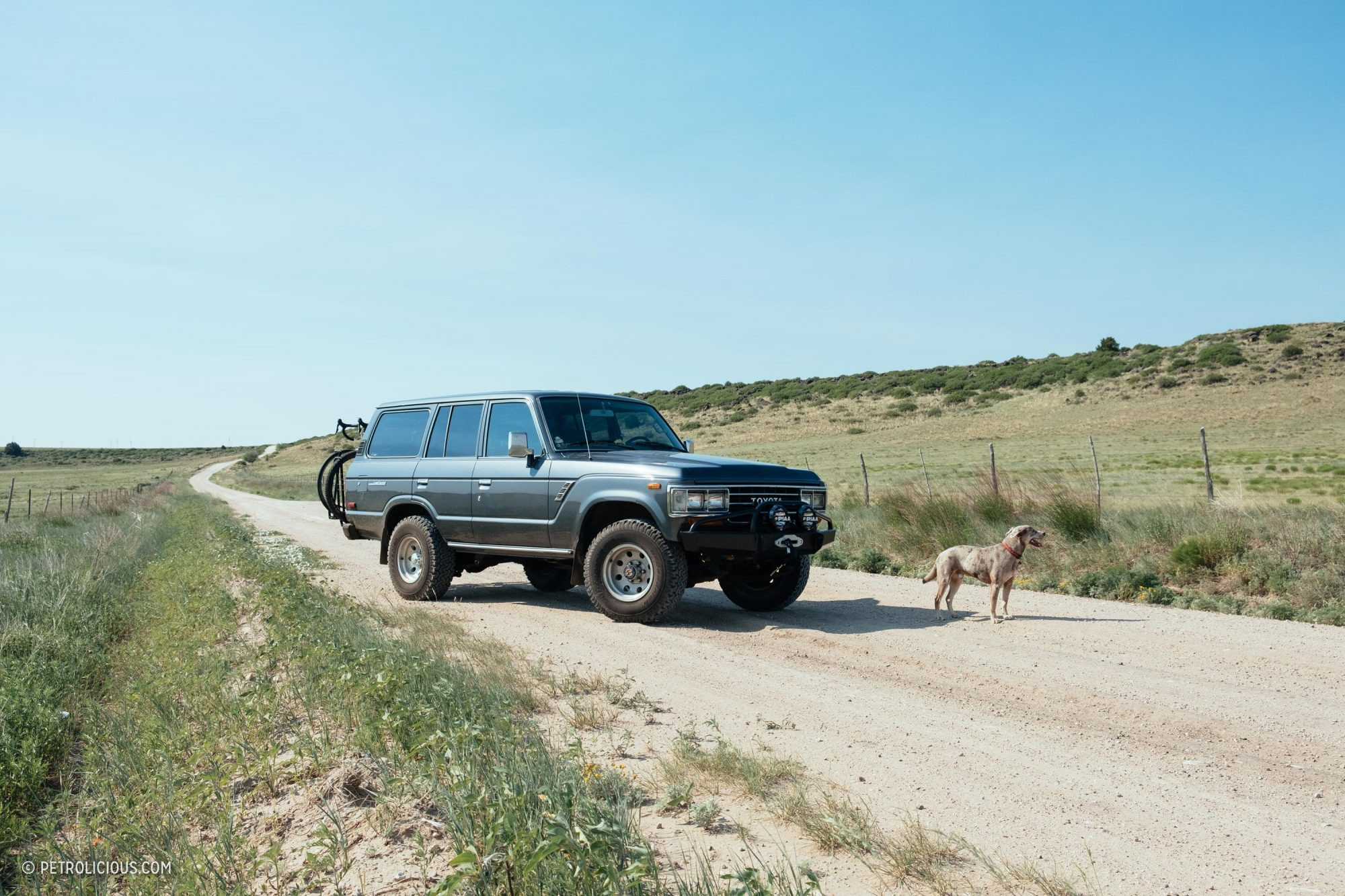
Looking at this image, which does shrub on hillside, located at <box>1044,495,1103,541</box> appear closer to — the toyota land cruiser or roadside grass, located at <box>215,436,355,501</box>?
the toyota land cruiser

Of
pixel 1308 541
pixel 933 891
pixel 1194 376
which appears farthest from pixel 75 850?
pixel 1194 376

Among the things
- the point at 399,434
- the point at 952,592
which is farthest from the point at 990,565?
the point at 399,434

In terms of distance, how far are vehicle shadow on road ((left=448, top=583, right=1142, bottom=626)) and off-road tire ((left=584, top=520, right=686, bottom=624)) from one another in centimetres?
43

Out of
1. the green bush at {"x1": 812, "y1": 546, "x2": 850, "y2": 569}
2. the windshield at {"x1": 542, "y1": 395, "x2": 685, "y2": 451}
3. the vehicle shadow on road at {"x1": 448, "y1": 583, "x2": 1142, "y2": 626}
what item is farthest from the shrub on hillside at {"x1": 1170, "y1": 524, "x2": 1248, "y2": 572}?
the windshield at {"x1": 542, "y1": 395, "x2": 685, "y2": 451}

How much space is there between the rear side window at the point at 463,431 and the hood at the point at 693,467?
1421 mm

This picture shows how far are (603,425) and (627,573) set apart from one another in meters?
1.83

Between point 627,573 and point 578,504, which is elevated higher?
point 578,504

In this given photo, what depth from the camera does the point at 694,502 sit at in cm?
827

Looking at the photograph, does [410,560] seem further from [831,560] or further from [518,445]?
[831,560]

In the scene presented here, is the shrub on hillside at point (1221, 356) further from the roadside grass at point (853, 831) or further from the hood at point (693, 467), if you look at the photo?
the roadside grass at point (853, 831)

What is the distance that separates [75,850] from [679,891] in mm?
2939

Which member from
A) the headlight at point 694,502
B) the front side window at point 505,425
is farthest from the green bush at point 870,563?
the front side window at point 505,425

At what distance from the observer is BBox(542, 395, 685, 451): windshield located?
9.71m

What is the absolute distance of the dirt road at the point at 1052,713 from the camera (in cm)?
386
